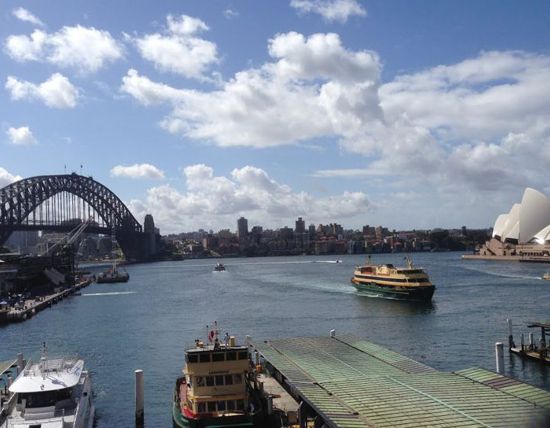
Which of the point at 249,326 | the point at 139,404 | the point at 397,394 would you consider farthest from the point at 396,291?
the point at 397,394

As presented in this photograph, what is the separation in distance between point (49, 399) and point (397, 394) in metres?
12.3

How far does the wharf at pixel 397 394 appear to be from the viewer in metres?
16.9

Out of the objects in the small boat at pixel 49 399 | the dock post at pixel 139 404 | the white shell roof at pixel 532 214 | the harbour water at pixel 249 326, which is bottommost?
the harbour water at pixel 249 326

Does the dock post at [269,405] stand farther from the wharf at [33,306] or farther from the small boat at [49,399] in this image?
the wharf at [33,306]

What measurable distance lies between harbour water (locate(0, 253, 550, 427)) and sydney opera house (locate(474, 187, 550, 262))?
74216 millimetres

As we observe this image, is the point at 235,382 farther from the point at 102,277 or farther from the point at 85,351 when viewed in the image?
the point at 102,277

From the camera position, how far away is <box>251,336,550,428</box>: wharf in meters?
16.9

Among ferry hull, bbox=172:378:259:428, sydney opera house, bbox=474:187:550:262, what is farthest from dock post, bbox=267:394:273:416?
sydney opera house, bbox=474:187:550:262

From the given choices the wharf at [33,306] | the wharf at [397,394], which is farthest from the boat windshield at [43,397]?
the wharf at [33,306]

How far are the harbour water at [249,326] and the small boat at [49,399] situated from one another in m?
3.92

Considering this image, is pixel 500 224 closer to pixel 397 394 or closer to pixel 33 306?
pixel 33 306

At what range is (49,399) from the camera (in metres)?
22.8

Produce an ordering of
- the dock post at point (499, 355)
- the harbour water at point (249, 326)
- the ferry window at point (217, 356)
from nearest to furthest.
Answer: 1. the ferry window at point (217, 356)
2. the dock post at point (499, 355)
3. the harbour water at point (249, 326)

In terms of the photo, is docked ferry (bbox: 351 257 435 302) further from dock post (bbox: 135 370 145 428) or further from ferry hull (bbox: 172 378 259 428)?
ferry hull (bbox: 172 378 259 428)
